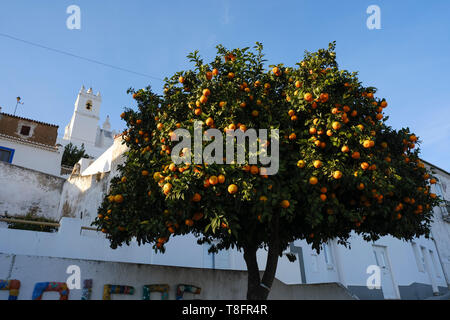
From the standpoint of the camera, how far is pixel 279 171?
5.53 metres

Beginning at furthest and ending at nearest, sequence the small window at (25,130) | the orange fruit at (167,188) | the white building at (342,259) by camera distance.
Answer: the small window at (25,130) < the white building at (342,259) < the orange fruit at (167,188)

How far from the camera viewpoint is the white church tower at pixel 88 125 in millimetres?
55866

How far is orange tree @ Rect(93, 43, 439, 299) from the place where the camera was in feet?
17.6

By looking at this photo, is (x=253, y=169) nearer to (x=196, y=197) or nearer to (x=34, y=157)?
(x=196, y=197)

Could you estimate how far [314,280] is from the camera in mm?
14508

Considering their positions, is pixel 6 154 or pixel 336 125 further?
Answer: pixel 6 154

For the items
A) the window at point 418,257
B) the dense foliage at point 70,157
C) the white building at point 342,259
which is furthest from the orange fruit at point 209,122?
the dense foliage at point 70,157

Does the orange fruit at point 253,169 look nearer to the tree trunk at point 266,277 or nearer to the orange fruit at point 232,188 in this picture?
the orange fruit at point 232,188

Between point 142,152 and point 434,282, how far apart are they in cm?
2153

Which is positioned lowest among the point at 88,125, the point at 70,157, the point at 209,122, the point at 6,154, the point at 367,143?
the point at 367,143

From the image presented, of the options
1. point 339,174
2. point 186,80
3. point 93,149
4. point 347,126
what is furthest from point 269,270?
point 93,149

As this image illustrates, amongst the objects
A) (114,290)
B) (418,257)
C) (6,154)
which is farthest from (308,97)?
(6,154)

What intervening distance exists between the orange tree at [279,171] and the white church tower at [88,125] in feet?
167

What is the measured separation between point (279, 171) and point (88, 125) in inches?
2306
